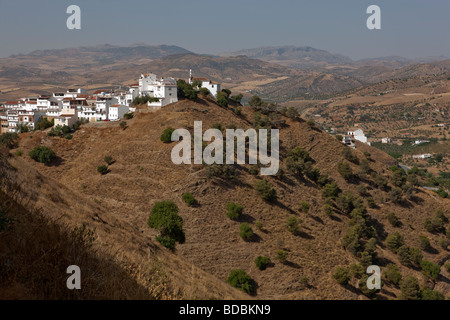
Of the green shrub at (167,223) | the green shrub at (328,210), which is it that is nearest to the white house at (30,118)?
the green shrub at (167,223)

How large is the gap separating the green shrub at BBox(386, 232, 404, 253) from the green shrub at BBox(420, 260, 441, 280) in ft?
7.71

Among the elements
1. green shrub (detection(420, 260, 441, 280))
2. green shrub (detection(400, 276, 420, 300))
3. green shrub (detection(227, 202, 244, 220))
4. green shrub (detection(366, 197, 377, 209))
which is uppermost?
green shrub (detection(227, 202, 244, 220))

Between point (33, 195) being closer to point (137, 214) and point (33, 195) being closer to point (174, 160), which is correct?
point (137, 214)

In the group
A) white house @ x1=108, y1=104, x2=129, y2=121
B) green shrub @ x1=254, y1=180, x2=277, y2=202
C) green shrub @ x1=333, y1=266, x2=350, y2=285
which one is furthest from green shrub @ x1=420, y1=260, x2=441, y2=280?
white house @ x1=108, y1=104, x2=129, y2=121

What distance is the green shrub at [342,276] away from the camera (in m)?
24.0

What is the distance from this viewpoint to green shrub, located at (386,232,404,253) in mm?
30188

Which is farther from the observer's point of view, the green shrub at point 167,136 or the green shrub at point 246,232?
the green shrub at point 167,136

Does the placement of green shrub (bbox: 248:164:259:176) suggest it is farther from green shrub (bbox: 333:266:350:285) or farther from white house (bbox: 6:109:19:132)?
white house (bbox: 6:109:19:132)

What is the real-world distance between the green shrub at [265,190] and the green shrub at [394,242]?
11165mm

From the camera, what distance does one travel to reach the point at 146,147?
35500mm

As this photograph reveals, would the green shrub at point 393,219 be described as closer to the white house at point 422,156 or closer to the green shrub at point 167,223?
the green shrub at point 167,223

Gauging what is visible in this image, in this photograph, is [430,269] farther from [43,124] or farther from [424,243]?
[43,124]

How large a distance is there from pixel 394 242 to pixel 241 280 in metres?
16.5

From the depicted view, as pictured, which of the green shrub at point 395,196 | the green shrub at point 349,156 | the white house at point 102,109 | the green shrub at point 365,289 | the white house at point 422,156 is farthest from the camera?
the white house at point 422,156
